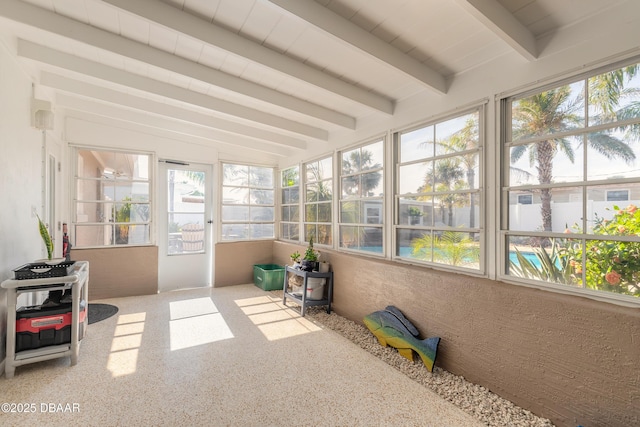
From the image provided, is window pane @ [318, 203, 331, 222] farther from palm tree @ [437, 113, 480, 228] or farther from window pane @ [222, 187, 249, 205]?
palm tree @ [437, 113, 480, 228]

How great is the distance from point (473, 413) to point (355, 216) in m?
2.37

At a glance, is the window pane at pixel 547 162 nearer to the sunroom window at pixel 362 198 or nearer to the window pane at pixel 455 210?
the window pane at pixel 455 210

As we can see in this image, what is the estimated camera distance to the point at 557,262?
205cm

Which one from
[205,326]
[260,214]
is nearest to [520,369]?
[205,326]

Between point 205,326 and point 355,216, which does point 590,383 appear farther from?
point 205,326

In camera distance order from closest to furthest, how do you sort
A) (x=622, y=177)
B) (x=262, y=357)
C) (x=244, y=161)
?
(x=622, y=177), (x=262, y=357), (x=244, y=161)

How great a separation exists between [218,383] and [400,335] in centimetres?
164

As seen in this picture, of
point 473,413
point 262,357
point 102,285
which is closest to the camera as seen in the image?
point 473,413

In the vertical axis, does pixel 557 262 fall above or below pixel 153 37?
below

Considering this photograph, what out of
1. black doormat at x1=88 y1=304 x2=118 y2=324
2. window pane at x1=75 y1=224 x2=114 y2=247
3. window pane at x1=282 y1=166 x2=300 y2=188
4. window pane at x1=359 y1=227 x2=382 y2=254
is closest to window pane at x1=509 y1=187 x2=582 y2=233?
window pane at x1=359 y1=227 x2=382 y2=254

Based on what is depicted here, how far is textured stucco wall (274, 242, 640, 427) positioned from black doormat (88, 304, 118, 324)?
3657 millimetres

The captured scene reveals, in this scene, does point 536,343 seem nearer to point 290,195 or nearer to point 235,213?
point 290,195

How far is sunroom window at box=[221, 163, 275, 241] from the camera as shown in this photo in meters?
5.49

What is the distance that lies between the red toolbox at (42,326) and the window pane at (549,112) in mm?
3968
